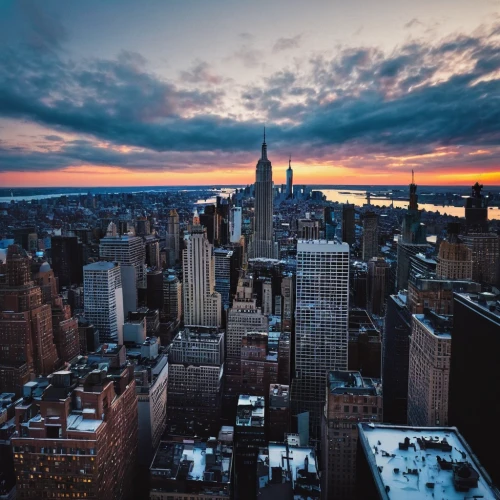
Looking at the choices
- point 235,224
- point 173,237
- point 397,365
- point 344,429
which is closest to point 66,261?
point 173,237

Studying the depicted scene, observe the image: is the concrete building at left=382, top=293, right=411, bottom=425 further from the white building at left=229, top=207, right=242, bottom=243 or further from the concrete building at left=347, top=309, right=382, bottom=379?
the white building at left=229, top=207, right=242, bottom=243

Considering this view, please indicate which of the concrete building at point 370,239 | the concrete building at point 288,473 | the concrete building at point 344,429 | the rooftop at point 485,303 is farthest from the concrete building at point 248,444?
the concrete building at point 370,239

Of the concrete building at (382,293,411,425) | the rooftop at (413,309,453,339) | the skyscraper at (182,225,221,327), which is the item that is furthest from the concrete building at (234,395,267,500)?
the skyscraper at (182,225,221,327)

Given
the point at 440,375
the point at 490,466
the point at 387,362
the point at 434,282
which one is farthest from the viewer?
the point at 387,362

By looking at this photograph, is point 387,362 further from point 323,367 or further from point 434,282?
point 434,282

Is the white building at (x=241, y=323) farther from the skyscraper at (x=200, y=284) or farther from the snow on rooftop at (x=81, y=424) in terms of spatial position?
the snow on rooftop at (x=81, y=424)

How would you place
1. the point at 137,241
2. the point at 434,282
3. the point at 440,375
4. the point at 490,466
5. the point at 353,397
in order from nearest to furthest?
the point at 490,466 < the point at 353,397 < the point at 440,375 < the point at 434,282 < the point at 137,241

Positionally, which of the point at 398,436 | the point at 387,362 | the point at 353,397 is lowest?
the point at 387,362

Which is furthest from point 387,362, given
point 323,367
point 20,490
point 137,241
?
point 137,241

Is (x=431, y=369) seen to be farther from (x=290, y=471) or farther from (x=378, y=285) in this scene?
(x=378, y=285)
